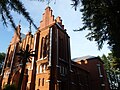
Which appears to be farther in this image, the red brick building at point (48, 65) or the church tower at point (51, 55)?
the red brick building at point (48, 65)

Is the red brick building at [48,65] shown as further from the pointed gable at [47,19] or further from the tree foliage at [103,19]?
the tree foliage at [103,19]

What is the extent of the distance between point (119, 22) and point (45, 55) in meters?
19.2

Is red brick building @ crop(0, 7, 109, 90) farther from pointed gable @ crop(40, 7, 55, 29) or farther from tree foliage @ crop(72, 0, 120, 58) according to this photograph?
tree foliage @ crop(72, 0, 120, 58)

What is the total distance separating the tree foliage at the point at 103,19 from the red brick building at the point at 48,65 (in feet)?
37.9

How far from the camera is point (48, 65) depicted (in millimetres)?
23828

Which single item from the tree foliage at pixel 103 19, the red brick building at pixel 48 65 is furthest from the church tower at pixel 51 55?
the tree foliage at pixel 103 19

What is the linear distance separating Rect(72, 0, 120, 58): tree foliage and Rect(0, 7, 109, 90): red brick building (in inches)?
455

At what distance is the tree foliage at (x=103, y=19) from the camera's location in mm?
8312

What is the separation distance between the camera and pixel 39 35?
29.7 meters

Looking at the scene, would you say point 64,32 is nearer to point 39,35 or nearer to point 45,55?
point 39,35

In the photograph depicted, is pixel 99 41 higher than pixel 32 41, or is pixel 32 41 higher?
pixel 32 41

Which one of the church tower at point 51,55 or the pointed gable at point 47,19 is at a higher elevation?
the pointed gable at point 47,19

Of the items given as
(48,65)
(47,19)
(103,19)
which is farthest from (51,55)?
(103,19)

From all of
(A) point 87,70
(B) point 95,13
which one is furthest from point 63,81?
(B) point 95,13
